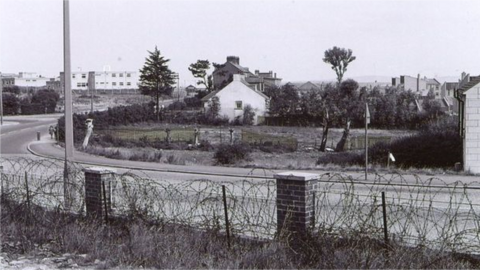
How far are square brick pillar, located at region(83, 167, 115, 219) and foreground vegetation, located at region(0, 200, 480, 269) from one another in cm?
30

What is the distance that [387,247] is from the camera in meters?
8.68

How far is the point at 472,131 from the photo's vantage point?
1038 inches

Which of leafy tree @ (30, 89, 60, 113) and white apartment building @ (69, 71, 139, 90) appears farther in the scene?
white apartment building @ (69, 71, 139, 90)

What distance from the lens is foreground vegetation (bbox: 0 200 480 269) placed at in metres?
8.36

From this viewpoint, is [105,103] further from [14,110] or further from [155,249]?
[155,249]

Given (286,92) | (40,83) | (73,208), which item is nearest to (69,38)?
(73,208)

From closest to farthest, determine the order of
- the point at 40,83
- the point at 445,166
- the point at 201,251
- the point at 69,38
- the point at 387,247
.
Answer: the point at 387,247 → the point at 201,251 → the point at 69,38 → the point at 445,166 → the point at 40,83

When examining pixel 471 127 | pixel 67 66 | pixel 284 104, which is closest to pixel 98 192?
pixel 67 66

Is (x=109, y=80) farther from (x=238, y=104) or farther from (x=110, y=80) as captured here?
(x=238, y=104)

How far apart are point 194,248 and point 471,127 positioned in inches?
804

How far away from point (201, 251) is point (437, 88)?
115m

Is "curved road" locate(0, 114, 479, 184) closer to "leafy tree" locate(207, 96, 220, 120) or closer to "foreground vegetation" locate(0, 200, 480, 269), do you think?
"foreground vegetation" locate(0, 200, 480, 269)

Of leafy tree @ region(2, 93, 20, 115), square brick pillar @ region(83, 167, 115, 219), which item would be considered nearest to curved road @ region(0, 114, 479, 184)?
square brick pillar @ region(83, 167, 115, 219)

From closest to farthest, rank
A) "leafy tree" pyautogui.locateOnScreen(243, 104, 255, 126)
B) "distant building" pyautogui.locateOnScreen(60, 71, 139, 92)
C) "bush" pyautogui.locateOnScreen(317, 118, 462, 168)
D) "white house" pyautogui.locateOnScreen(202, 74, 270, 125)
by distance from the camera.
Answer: "bush" pyautogui.locateOnScreen(317, 118, 462, 168)
"leafy tree" pyautogui.locateOnScreen(243, 104, 255, 126)
"white house" pyautogui.locateOnScreen(202, 74, 270, 125)
"distant building" pyautogui.locateOnScreen(60, 71, 139, 92)
